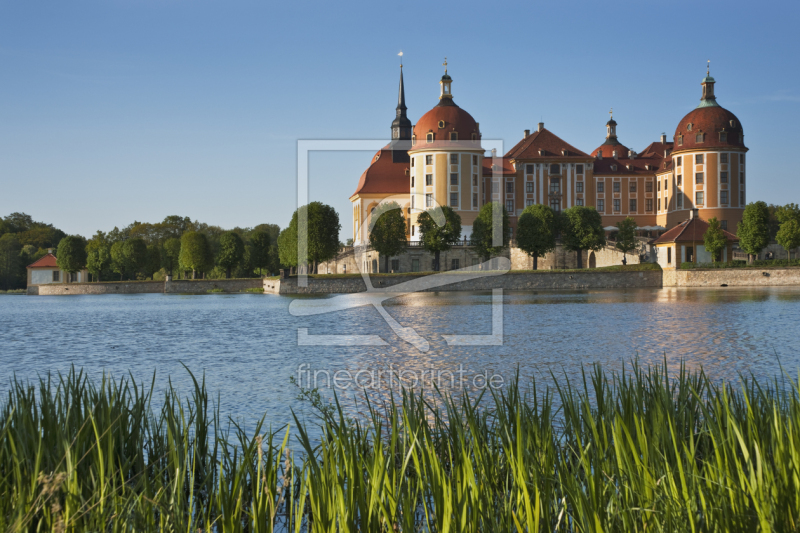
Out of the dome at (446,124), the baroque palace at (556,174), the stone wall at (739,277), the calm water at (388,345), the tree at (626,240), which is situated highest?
the dome at (446,124)

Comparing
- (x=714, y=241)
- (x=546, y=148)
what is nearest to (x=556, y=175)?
(x=546, y=148)

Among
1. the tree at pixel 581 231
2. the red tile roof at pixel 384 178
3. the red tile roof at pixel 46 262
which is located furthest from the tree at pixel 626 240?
the red tile roof at pixel 46 262

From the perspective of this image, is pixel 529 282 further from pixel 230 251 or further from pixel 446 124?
pixel 230 251

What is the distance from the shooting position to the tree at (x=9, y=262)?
80188mm

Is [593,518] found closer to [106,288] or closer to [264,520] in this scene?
[264,520]

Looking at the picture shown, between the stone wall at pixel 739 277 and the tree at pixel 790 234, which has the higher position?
the tree at pixel 790 234

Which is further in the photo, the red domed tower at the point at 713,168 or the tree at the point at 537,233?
the red domed tower at the point at 713,168

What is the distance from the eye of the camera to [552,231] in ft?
192

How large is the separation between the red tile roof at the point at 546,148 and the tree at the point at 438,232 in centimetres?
1617

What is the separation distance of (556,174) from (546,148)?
2.91 m

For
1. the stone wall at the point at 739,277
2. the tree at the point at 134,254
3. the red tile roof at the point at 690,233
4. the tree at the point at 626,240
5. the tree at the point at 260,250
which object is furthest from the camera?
the tree at the point at 134,254

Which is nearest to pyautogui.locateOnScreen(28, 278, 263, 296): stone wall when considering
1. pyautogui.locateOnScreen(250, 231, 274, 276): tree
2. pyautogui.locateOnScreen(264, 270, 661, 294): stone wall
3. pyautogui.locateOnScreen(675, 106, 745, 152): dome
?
pyautogui.locateOnScreen(250, 231, 274, 276): tree

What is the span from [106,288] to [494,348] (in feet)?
195

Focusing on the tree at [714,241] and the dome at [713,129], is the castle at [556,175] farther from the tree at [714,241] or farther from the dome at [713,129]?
the tree at [714,241]
